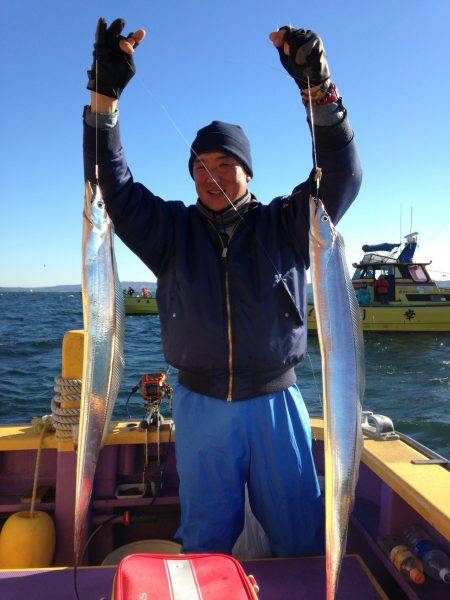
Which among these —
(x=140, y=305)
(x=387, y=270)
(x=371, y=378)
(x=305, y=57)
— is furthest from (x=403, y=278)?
(x=305, y=57)

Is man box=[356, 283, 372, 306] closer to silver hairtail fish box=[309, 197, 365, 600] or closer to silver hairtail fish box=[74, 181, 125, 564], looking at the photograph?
silver hairtail fish box=[309, 197, 365, 600]

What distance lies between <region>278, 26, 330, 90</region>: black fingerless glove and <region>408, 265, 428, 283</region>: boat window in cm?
2322

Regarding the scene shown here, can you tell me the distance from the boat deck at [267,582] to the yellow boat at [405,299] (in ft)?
67.0

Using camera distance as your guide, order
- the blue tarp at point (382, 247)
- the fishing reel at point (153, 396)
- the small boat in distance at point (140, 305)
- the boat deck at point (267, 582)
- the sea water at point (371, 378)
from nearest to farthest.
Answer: the boat deck at point (267, 582) < the fishing reel at point (153, 396) < the sea water at point (371, 378) < the blue tarp at point (382, 247) < the small boat in distance at point (140, 305)

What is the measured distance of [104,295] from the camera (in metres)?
1.81

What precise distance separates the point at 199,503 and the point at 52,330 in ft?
89.6

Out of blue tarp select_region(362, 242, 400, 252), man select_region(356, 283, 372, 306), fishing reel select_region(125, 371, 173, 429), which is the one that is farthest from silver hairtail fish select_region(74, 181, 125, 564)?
blue tarp select_region(362, 242, 400, 252)

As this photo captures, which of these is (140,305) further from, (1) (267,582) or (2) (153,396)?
(1) (267,582)

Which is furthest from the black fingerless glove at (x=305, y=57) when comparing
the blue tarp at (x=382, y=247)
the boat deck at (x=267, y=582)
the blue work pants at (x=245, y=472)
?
the blue tarp at (x=382, y=247)

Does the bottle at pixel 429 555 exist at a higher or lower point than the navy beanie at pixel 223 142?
lower

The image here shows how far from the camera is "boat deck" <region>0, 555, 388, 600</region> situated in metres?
2.14

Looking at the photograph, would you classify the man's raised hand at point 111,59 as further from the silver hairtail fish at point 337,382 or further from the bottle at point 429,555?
the bottle at point 429,555

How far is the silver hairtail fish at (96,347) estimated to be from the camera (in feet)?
5.58

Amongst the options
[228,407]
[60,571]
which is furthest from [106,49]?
[60,571]
